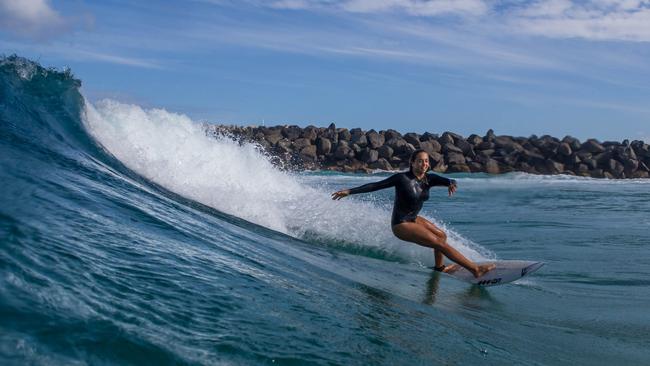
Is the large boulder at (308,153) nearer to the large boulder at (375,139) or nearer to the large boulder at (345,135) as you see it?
the large boulder at (345,135)

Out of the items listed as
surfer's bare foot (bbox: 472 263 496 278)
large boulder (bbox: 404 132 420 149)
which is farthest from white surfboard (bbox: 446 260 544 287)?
large boulder (bbox: 404 132 420 149)

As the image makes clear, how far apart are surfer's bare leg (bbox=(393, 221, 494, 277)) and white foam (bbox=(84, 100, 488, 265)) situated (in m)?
0.85

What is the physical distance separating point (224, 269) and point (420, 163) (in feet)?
11.7

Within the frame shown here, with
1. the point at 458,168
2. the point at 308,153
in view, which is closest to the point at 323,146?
the point at 308,153

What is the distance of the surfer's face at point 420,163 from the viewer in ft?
25.8

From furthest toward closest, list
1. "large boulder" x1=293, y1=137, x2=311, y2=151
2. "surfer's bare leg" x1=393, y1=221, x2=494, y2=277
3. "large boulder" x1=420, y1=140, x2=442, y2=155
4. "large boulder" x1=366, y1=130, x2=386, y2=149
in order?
"large boulder" x1=366, y1=130, x2=386, y2=149 < "large boulder" x1=293, y1=137, x2=311, y2=151 < "large boulder" x1=420, y1=140, x2=442, y2=155 < "surfer's bare leg" x1=393, y1=221, x2=494, y2=277

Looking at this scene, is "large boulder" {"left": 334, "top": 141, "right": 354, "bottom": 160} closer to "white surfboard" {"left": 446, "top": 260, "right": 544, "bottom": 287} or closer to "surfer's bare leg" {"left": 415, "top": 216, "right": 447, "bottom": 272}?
"surfer's bare leg" {"left": 415, "top": 216, "right": 447, "bottom": 272}

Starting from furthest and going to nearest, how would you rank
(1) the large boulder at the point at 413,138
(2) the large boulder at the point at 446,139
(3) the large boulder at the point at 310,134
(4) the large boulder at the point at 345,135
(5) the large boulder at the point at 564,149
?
(4) the large boulder at the point at 345,135, (3) the large boulder at the point at 310,134, (2) the large boulder at the point at 446,139, (1) the large boulder at the point at 413,138, (5) the large boulder at the point at 564,149

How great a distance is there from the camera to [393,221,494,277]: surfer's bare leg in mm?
7496

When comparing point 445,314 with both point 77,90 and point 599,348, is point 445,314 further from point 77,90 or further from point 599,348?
point 77,90

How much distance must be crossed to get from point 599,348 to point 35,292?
12.1 ft

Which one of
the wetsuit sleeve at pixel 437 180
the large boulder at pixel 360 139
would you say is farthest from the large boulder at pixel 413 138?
the wetsuit sleeve at pixel 437 180

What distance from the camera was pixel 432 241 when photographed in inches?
307

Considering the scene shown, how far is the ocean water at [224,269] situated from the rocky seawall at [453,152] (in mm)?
25138
